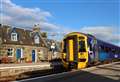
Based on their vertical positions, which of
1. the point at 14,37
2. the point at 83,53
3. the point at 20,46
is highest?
the point at 14,37

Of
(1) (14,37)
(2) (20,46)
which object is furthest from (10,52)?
(1) (14,37)

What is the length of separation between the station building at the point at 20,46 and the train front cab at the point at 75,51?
19808mm

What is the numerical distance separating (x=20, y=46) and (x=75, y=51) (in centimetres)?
Result: 2490

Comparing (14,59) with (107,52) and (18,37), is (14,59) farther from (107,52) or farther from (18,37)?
(107,52)

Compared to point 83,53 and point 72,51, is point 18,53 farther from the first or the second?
point 83,53

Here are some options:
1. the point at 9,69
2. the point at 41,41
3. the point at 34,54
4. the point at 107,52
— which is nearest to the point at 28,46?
the point at 34,54

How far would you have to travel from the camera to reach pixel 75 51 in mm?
24766

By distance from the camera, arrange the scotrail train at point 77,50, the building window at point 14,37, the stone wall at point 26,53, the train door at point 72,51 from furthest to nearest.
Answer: the building window at point 14,37
the stone wall at point 26,53
the train door at point 72,51
the scotrail train at point 77,50

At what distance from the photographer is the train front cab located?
956 inches

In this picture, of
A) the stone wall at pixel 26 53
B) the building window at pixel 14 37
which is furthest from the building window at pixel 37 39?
the building window at pixel 14 37

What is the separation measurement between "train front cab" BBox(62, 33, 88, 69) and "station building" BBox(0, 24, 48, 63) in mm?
19808

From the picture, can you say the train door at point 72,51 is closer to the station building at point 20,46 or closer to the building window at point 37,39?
the station building at point 20,46

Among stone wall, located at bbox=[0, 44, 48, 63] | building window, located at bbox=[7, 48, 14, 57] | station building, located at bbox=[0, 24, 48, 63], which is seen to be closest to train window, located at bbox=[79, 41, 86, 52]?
station building, located at bbox=[0, 24, 48, 63]

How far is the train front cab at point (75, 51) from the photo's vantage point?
2428cm
